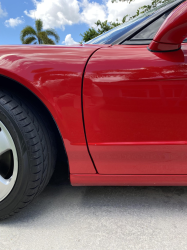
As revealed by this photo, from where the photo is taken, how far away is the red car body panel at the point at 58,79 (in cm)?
103

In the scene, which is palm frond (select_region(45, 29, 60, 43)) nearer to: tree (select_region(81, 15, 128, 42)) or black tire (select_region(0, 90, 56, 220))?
tree (select_region(81, 15, 128, 42))

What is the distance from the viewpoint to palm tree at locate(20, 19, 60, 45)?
56.6ft

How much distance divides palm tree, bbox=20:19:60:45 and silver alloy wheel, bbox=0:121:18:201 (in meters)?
17.7

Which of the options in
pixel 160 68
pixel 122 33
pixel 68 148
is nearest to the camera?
pixel 160 68

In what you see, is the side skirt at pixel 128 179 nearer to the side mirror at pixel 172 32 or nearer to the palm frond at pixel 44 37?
the side mirror at pixel 172 32

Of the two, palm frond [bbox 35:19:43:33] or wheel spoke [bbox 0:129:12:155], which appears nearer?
wheel spoke [bbox 0:129:12:155]

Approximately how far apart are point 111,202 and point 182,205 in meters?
0.47

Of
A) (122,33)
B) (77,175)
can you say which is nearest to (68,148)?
(77,175)

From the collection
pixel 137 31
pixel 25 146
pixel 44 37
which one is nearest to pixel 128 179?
pixel 25 146

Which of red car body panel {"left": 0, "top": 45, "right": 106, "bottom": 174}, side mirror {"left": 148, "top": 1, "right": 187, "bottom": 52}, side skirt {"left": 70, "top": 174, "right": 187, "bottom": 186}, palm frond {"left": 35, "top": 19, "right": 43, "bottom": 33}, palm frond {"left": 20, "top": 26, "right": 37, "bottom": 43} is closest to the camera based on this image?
side mirror {"left": 148, "top": 1, "right": 187, "bottom": 52}

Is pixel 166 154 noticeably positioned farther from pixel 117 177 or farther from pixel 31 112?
pixel 31 112

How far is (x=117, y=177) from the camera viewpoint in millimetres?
1169

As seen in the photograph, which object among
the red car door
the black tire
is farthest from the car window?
the black tire

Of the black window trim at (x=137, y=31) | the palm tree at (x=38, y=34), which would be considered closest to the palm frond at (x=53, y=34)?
the palm tree at (x=38, y=34)
